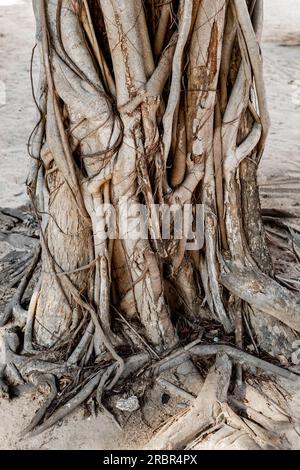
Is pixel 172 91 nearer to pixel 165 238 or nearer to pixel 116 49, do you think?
pixel 116 49

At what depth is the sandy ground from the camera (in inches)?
77.0

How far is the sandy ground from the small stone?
6 centimetres

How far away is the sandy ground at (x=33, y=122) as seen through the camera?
77.0 inches

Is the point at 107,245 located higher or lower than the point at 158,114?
lower

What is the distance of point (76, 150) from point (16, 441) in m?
1.08

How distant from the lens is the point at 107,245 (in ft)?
7.16

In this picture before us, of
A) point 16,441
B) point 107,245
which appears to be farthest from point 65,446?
point 107,245

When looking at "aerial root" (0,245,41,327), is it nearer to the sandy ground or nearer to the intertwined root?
the sandy ground

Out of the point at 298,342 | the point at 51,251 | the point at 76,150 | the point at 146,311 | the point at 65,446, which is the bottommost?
the point at 65,446

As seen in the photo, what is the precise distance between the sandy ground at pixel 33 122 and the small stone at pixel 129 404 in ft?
0.18

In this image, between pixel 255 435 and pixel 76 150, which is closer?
pixel 255 435
